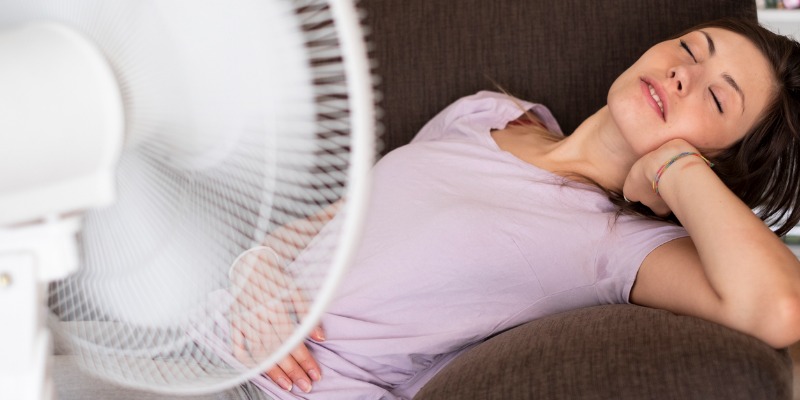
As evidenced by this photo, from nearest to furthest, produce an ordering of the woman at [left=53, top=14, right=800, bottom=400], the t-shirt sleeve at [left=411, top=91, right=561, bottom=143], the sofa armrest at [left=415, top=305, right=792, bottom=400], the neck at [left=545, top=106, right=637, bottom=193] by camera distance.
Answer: the sofa armrest at [left=415, top=305, right=792, bottom=400] < the woman at [left=53, top=14, right=800, bottom=400] < the neck at [left=545, top=106, right=637, bottom=193] < the t-shirt sleeve at [left=411, top=91, right=561, bottom=143]

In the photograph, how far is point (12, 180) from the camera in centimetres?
54

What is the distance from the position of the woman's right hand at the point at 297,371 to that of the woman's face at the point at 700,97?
1.98 ft

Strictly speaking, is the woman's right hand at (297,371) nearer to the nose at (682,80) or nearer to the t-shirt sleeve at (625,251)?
the t-shirt sleeve at (625,251)

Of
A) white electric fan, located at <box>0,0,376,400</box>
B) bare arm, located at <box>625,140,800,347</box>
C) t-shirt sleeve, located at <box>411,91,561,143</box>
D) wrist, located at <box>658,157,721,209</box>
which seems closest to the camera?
white electric fan, located at <box>0,0,376,400</box>

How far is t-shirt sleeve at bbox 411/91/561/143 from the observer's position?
1438 mm

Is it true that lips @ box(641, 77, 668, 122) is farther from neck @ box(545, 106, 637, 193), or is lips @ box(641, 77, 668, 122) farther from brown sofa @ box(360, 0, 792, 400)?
→ brown sofa @ box(360, 0, 792, 400)

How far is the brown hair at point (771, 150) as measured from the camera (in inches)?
46.4

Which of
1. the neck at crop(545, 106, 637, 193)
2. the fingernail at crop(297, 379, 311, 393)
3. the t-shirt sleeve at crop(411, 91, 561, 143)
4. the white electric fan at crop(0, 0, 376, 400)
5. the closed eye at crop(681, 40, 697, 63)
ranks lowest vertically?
the fingernail at crop(297, 379, 311, 393)

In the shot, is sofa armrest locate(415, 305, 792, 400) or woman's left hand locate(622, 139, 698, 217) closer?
sofa armrest locate(415, 305, 792, 400)

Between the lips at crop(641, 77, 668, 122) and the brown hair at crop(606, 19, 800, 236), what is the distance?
14 centimetres

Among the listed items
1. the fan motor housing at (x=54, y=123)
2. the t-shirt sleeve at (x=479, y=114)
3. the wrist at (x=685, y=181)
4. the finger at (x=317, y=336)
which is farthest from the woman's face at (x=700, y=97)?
the fan motor housing at (x=54, y=123)

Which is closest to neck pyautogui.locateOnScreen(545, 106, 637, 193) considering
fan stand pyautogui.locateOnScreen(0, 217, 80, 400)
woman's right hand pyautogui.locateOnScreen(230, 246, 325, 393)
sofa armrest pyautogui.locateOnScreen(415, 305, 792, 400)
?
sofa armrest pyautogui.locateOnScreen(415, 305, 792, 400)

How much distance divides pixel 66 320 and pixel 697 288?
Answer: 0.74 meters

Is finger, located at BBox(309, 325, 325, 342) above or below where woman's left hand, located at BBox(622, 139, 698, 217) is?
below
